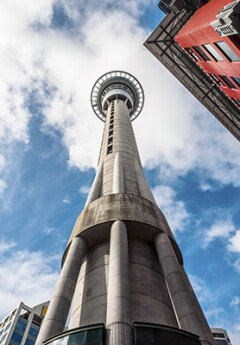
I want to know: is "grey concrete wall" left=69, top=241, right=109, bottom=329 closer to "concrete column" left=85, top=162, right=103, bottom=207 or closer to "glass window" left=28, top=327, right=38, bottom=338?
"concrete column" left=85, top=162, right=103, bottom=207

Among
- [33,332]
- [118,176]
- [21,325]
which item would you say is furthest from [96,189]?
[33,332]

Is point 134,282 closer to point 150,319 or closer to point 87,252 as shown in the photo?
point 150,319

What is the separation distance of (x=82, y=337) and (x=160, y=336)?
12.7 ft

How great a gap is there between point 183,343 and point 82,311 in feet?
25.0

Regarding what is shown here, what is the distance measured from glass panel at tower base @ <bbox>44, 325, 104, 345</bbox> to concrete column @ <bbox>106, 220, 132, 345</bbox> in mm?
496

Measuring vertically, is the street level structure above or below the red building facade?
above

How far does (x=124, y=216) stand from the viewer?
68.3 feet

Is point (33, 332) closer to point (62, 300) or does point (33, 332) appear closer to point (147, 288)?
point (62, 300)

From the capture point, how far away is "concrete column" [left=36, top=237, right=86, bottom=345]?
46.3 feet

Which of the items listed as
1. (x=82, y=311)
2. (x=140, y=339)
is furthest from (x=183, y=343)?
(x=82, y=311)

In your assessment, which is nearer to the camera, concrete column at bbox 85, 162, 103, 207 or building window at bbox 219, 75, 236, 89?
building window at bbox 219, 75, 236, 89

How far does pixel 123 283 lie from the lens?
49.7 feet

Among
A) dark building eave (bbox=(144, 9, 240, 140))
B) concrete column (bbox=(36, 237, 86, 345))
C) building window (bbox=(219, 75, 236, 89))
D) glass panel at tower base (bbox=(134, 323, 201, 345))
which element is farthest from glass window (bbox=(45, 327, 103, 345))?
dark building eave (bbox=(144, 9, 240, 140))

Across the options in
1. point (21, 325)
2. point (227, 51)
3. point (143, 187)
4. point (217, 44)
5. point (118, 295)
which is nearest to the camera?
point (118, 295)
